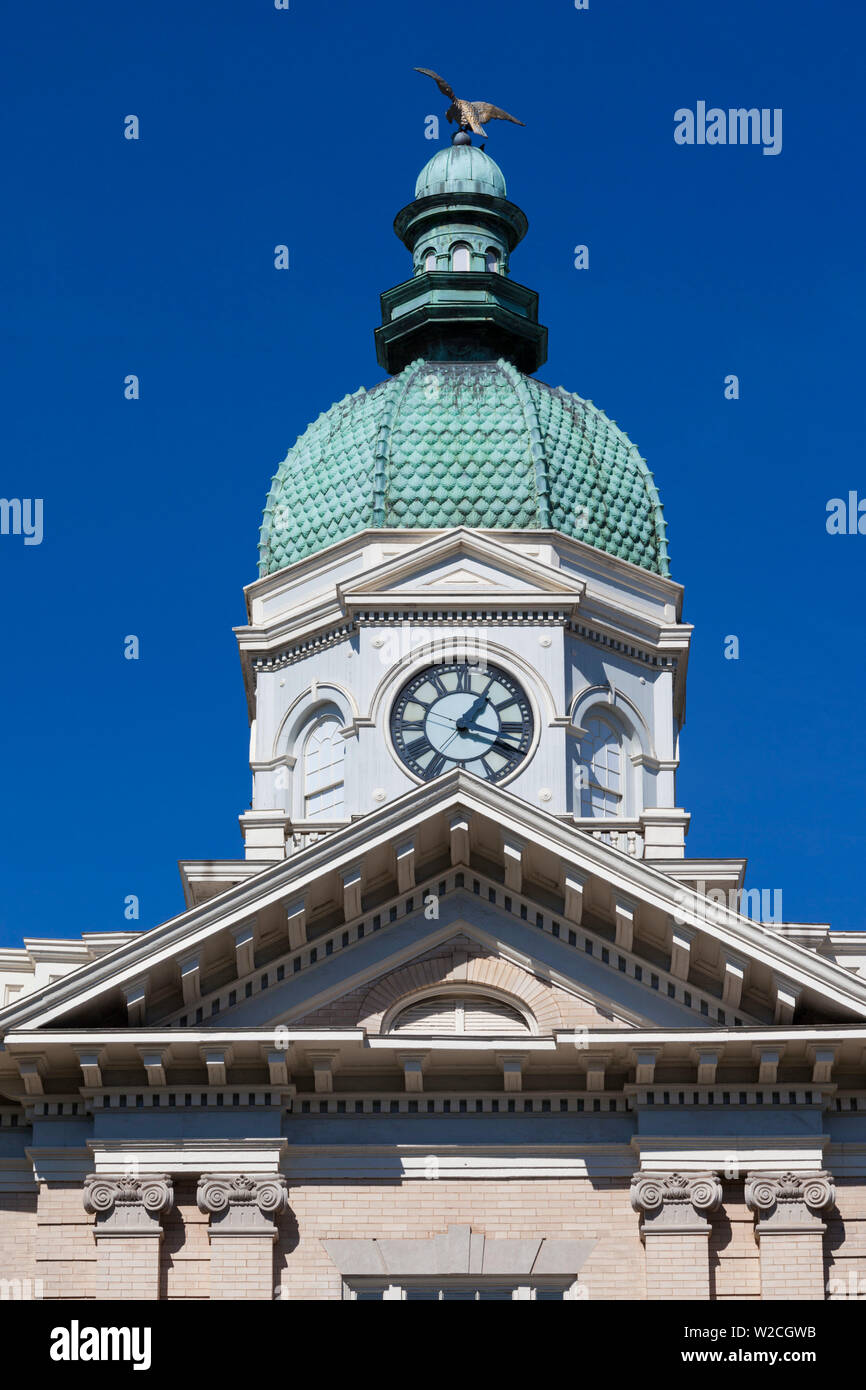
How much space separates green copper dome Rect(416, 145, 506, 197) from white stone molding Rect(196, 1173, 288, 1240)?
24.8m

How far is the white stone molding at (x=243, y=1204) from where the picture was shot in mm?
32719

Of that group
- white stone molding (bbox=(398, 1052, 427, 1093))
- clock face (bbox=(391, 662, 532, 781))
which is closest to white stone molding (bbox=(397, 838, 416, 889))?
white stone molding (bbox=(398, 1052, 427, 1093))

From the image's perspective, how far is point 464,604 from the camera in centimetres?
4544

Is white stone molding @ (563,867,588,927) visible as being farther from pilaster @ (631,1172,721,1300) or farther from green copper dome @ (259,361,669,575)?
green copper dome @ (259,361,669,575)

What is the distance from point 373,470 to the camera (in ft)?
158

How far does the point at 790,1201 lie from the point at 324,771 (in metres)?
14.7

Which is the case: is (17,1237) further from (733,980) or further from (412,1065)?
(733,980)

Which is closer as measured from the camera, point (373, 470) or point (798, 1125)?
point (798, 1125)

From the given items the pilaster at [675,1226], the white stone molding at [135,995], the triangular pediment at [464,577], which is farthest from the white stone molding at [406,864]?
the triangular pediment at [464,577]

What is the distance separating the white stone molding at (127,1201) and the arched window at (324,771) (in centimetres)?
1283
